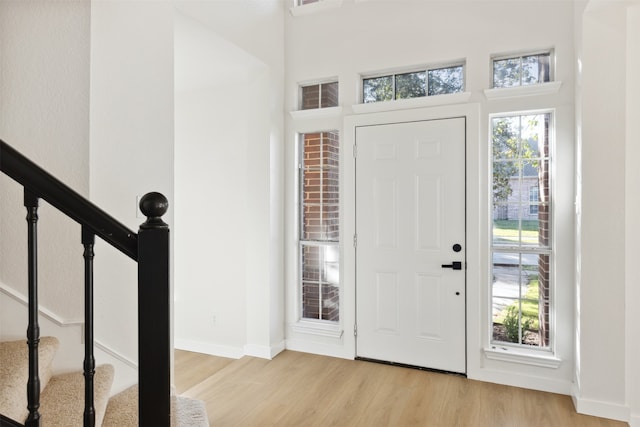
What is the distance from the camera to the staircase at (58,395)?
1440 millimetres

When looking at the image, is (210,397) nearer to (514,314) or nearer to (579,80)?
(514,314)

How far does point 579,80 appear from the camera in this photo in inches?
106

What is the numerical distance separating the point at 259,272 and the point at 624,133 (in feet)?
9.80

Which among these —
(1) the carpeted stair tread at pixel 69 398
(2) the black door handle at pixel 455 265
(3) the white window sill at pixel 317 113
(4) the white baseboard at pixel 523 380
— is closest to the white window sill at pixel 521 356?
(4) the white baseboard at pixel 523 380

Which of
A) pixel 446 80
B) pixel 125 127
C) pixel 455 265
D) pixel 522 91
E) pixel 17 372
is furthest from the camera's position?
pixel 446 80

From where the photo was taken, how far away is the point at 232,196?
378 cm

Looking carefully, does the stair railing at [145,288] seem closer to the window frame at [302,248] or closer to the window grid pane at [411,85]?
the window frame at [302,248]

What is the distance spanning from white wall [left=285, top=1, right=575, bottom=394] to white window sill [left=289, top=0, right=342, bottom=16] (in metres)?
0.02

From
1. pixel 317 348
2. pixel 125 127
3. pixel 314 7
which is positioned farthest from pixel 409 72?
pixel 317 348

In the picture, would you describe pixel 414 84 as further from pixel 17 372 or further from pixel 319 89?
pixel 17 372

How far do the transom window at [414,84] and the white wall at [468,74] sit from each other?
0.09m

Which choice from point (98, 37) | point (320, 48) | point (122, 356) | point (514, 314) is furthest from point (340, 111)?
point (122, 356)

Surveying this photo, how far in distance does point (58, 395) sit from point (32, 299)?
3.06 ft

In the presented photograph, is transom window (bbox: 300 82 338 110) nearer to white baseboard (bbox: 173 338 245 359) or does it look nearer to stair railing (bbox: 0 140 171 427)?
white baseboard (bbox: 173 338 245 359)
